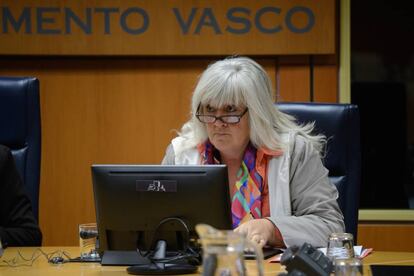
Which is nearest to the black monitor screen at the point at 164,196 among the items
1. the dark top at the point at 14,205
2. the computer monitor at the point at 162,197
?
the computer monitor at the point at 162,197

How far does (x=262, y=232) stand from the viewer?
8.03ft

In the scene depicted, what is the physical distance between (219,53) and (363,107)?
84cm

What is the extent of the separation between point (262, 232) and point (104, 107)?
189cm

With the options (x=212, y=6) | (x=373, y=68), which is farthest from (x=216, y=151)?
(x=373, y=68)

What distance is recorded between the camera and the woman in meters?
2.70

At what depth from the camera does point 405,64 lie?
4.19 meters

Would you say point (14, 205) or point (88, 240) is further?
point (14, 205)

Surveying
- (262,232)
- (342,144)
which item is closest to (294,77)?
(342,144)

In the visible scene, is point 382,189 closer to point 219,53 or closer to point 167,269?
point 219,53

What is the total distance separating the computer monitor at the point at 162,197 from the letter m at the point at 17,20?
6.50 feet

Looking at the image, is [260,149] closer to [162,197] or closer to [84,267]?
[162,197]

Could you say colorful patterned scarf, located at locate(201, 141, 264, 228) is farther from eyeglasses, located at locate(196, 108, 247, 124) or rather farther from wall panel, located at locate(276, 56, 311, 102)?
wall panel, located at locate(276, 56, 311, 102)

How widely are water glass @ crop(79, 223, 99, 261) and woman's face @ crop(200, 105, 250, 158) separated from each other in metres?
0.58

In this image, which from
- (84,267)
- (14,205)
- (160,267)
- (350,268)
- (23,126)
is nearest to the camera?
(350,268)
